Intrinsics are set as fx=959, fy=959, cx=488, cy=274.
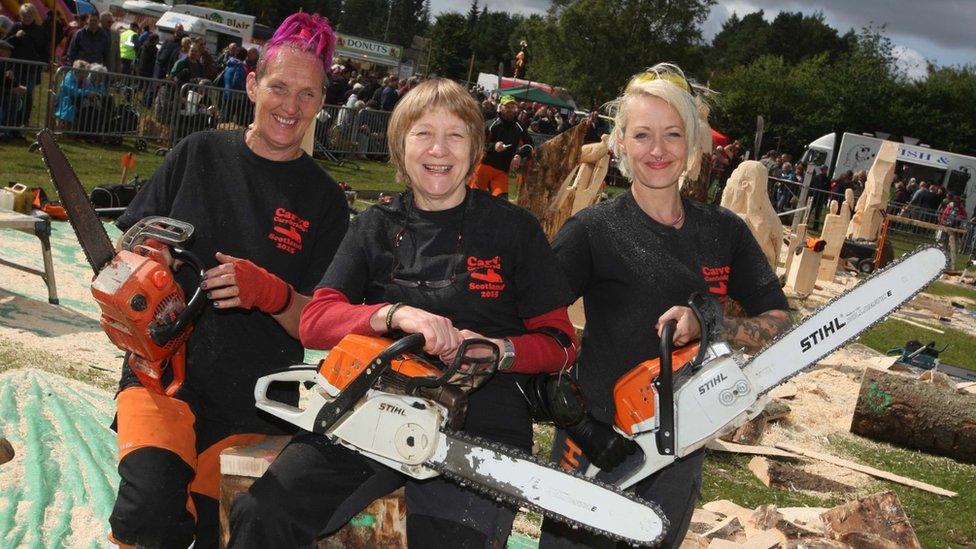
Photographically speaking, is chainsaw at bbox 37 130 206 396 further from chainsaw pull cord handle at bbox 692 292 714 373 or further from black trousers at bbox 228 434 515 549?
chainsaw pull cord handle at bbox 692 292 714 373

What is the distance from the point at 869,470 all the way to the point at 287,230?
4077 millimetres

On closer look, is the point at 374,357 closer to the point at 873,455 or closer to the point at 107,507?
the point at 107,507

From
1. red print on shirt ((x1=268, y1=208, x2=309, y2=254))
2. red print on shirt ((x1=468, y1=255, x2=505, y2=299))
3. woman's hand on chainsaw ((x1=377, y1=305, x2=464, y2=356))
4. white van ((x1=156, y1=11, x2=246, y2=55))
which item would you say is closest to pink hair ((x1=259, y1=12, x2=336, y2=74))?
red print on shirt ((x1=268, y1=208, x2=309, y2=254))

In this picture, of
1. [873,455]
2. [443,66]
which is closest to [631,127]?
[873,455]

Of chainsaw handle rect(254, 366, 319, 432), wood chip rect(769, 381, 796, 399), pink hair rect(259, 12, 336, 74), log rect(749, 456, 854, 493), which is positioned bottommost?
log rect(749, 456, 854, 493)

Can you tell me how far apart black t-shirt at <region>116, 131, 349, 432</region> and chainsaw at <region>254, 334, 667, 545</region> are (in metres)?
0.64

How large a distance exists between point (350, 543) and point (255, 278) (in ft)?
2.55

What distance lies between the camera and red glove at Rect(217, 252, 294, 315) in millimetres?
2461

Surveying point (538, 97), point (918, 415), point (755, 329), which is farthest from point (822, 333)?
point (538, 97)

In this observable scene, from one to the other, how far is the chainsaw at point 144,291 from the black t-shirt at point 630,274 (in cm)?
100

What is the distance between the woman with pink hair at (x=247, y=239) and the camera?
8.52ft

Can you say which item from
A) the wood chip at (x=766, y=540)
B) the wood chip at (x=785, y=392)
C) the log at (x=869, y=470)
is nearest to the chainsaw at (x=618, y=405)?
the wood chip at (x=766, y=540)

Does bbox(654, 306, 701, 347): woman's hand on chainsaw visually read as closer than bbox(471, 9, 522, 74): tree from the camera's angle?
Yes

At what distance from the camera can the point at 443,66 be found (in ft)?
179
